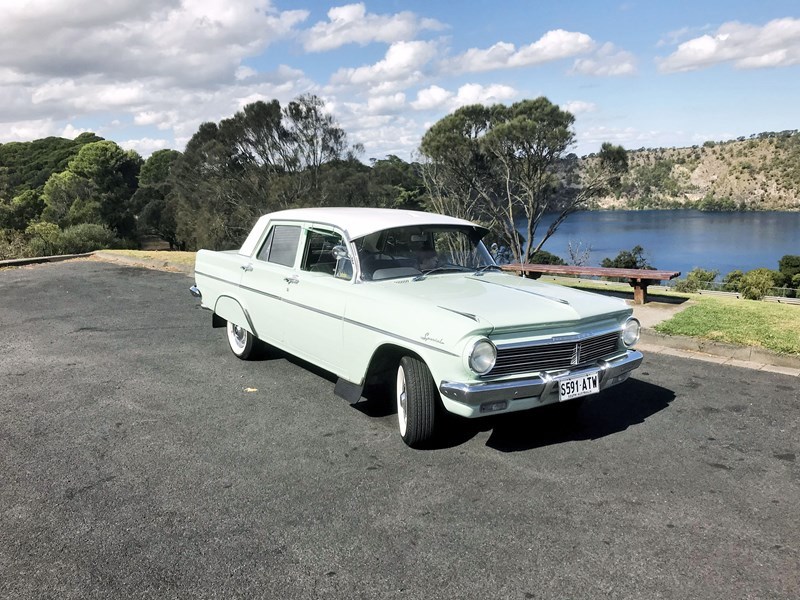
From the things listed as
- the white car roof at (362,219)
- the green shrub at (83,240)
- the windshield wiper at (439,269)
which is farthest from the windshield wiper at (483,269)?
the green shrub at (83,240)

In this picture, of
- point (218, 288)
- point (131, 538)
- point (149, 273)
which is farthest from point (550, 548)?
point (149, 273)

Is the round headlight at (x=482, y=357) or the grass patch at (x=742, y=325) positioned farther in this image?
the grass patch at (x=742, y=325)

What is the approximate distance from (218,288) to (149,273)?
8537 millimetres

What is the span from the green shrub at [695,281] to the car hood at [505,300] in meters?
28.5

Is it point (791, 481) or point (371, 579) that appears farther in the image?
point (791, 481)

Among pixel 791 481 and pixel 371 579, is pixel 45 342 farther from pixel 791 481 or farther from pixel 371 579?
pixel 791 481

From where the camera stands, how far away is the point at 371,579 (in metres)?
2.86

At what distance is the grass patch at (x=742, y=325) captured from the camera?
7.05 meters

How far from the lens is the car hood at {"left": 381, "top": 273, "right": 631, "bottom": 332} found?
162 inches

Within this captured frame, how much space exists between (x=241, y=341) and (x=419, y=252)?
2.59 m

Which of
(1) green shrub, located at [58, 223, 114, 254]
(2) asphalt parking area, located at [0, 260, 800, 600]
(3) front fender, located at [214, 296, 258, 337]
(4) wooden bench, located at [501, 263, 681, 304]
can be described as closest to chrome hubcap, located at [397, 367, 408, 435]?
(2) asphalt parking area, located at [0, 260, 800, 600]

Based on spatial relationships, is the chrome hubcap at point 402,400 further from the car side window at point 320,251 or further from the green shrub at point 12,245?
the green shrub at point 12,245

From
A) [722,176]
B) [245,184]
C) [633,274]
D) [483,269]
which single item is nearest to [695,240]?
[245,184]

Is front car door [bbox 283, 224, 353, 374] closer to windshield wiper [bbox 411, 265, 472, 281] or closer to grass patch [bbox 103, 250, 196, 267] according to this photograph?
windshield wiper [bbox 411, 265, 472, 281]
